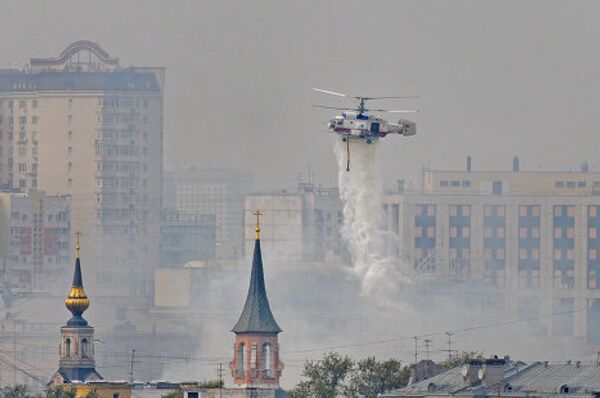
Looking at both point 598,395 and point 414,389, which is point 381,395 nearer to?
point 414,389

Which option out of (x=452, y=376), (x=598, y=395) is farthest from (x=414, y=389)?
(x=598, y=395)

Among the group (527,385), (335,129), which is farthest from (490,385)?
(335,129)

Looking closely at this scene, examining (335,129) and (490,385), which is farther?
(335,129)

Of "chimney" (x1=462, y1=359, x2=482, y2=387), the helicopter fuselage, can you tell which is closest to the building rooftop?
"chimney" (x1=462, y1=359, x2=482, y2=387)

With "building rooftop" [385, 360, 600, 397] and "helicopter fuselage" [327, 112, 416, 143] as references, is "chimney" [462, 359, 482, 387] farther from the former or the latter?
"helicopter fuselage" [327, 112, 416, 143]

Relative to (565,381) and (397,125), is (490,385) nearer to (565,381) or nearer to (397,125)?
(565,381)
